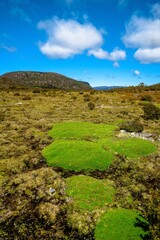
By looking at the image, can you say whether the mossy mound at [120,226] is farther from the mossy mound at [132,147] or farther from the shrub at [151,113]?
the shrub at [151,113]

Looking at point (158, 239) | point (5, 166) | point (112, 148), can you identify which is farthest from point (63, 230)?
point (112, 148)

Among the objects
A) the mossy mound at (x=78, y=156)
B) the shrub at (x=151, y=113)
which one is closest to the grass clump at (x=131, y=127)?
the mossy mound at (x=78, y=156)

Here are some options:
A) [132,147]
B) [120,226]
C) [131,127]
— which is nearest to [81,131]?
[131,127]

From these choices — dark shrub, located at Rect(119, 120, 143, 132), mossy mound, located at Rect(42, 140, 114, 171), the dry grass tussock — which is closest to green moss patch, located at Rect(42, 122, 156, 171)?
mossy mound, located at Rect(42, 140, 114, 171)

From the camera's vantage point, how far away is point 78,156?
1363 centimetres

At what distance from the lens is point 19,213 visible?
8.73 m

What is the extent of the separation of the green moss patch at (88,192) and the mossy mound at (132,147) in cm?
425

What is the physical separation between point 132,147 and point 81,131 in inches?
221

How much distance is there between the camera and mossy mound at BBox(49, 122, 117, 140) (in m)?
18.2

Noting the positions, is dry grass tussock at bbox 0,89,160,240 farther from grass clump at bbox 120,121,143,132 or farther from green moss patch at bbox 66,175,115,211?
grass clump at bbox 120,121,143,132

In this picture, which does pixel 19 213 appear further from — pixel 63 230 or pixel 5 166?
pixel 5 166

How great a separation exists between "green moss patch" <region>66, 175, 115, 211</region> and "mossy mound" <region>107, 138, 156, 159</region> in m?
4.25

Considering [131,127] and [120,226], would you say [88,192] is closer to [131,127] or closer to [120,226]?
[120,226]

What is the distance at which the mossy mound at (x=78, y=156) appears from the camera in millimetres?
12797
